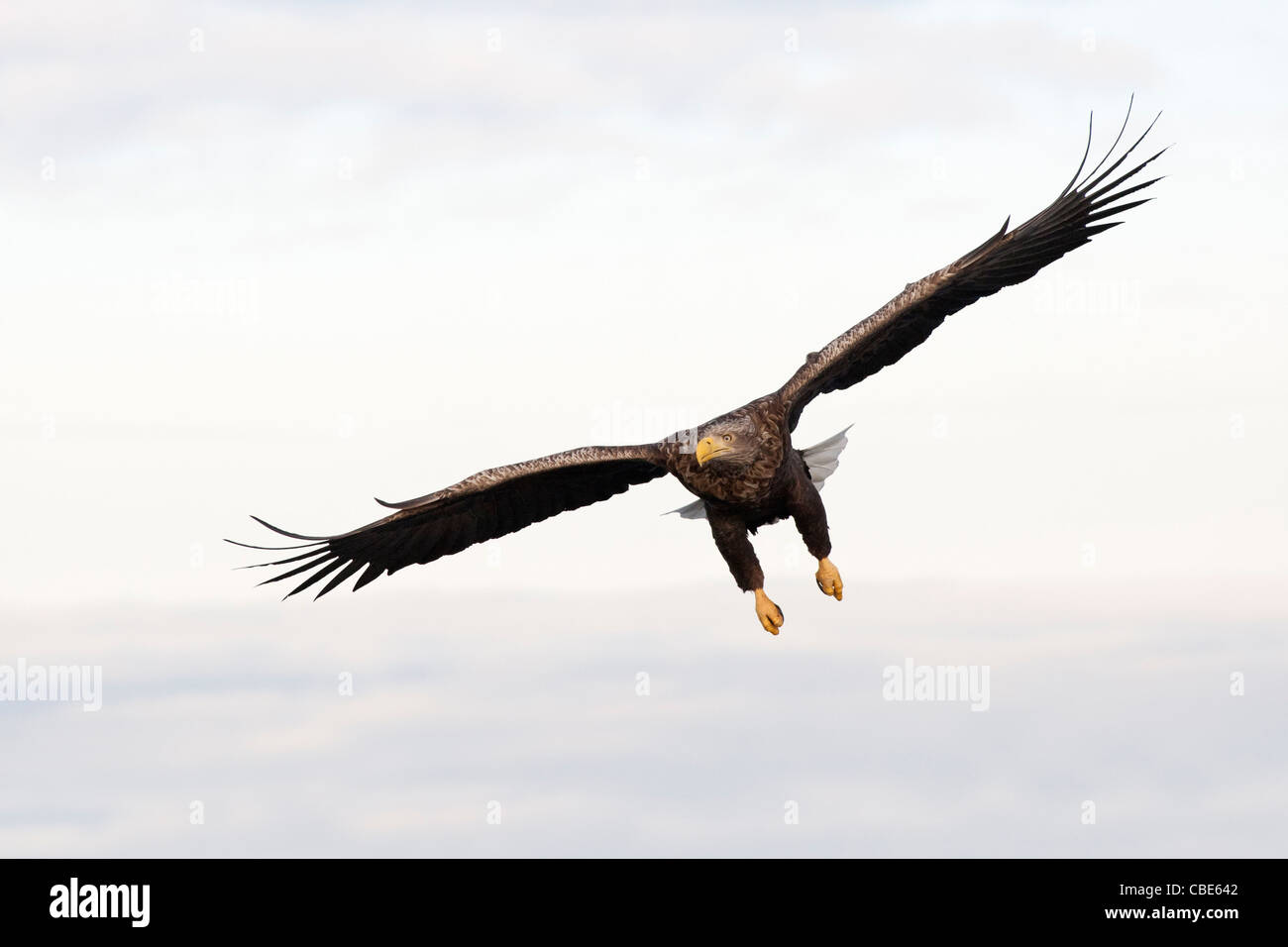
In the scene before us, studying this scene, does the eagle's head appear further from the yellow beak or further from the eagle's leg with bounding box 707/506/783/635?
the eagle's leg with bounding box 707/506/783/635

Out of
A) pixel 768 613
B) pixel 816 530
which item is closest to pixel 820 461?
pixel 816 530

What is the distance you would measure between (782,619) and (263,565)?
167 inches

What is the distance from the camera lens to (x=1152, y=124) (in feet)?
55.7

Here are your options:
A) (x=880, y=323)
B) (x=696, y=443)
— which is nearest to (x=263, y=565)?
(x=696, y=443)

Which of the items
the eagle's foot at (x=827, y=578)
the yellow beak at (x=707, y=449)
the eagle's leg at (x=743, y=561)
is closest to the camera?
the yellow beak at (x=707, y=449)

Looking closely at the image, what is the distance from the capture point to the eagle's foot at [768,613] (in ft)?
56.2

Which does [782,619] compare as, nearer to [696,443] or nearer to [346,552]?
[696,443]

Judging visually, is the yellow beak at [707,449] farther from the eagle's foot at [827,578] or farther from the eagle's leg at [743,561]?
the eagle's foot at [827,578]

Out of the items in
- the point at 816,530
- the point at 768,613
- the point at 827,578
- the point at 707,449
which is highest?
the point at 707,449

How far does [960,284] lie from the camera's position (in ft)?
56.6

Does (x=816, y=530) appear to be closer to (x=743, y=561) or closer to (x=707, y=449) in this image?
(x=743, y=561)

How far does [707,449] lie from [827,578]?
1861 millimetres

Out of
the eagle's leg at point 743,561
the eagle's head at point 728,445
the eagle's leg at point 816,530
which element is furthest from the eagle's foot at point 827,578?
the eagle's head at point 728,445

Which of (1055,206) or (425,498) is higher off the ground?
(1055,206)
